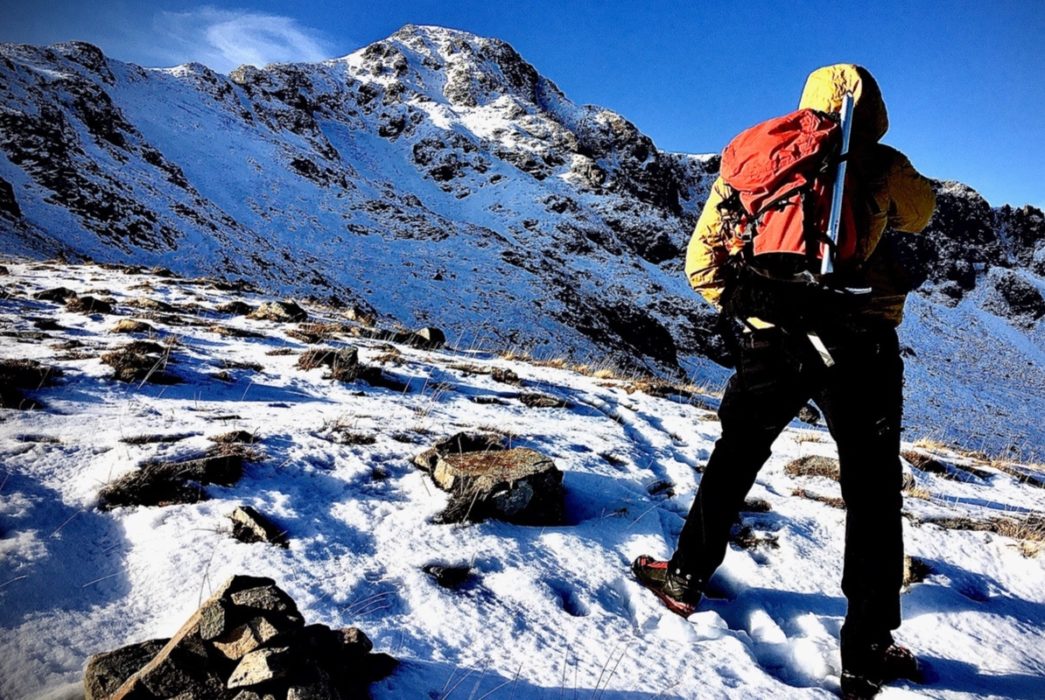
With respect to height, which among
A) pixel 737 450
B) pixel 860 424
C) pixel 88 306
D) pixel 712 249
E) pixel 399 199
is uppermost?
pixel 399 199

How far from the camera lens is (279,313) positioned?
8.67 m

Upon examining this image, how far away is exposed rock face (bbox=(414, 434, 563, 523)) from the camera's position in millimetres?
2854

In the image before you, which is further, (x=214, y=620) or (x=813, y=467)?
(x=813, y=467)

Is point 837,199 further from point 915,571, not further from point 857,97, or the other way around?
point 915,571

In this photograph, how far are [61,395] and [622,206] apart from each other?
47.2 meters

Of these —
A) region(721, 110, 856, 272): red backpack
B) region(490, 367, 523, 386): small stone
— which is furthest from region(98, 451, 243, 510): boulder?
region(490, 367, 523, 386): small stone

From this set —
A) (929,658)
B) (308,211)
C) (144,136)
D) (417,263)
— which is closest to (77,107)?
(144,136)

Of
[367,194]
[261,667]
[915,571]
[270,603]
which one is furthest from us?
[367,194]

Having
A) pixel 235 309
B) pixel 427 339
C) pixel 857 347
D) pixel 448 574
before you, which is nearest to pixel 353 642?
pixel 448 574

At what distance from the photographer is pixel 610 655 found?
1.95m

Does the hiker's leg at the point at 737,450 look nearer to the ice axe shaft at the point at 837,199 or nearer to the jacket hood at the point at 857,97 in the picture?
the ice axe shaft at the point at 837,199

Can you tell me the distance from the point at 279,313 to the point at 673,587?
8.23 metres

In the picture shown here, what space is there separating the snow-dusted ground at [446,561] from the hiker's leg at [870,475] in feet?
1.00

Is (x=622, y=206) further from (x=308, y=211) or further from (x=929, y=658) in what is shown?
(x=929, y=658)
